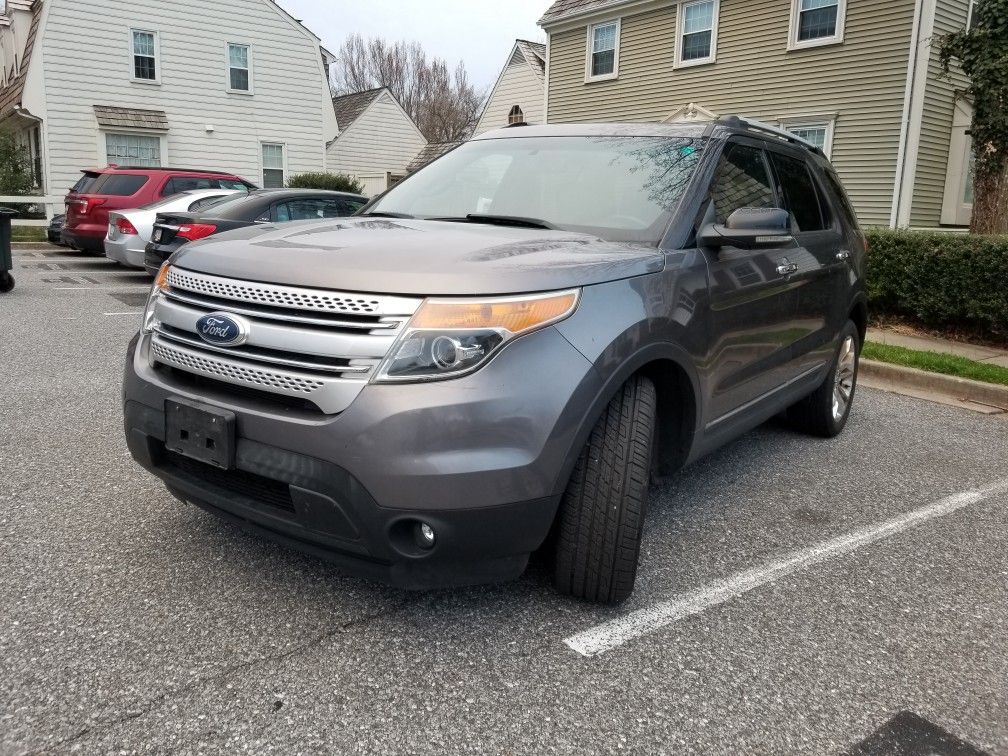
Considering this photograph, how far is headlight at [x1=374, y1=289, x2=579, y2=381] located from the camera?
2318 mm

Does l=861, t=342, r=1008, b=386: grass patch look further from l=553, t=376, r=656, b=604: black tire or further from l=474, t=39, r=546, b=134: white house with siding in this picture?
l=474, t=39, r=546, b=134: white house with siding

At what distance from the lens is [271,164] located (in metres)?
25.0

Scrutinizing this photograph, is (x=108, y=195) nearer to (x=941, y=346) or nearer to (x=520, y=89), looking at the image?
(x=941, y=346)

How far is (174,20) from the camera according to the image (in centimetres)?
2242

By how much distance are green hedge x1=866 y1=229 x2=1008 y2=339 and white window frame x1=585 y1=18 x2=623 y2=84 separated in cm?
1226

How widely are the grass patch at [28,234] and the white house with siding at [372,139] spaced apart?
1205 centimetres

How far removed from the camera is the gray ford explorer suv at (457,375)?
7.60 feet

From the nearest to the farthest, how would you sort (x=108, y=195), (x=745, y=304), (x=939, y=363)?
(x=745, y=304)
(x=939, y=363)
(x=108, y=195)

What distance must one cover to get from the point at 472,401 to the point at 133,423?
1.27 metres

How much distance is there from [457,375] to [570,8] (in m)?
20.7

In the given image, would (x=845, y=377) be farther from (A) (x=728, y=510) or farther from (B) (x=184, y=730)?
(B) (x=184, y=730)

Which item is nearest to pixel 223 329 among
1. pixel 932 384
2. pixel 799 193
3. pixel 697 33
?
pixel 799 193

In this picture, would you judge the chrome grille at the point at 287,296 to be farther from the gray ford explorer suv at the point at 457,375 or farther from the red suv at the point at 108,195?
the red suv at the point at 108,195

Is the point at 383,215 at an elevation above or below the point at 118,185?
below
